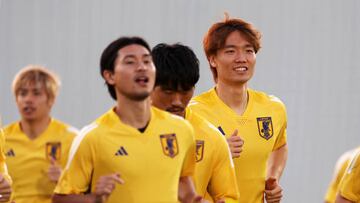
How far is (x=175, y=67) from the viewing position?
23.2 ft

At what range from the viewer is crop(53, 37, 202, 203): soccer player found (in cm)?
615

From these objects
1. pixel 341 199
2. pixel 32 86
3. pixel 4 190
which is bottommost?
pixel 341 199

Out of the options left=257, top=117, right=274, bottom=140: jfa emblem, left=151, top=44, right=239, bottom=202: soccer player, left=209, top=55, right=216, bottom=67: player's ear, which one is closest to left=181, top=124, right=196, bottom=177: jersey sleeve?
left=151, top=44, right=239, bottom=202: soccer player

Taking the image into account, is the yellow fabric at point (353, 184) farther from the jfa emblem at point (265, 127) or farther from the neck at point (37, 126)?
the neck at point (37, 126)

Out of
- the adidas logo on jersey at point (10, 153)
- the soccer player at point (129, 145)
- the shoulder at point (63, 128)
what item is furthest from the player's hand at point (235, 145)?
the adidas logo on jersey at point (10, 153)

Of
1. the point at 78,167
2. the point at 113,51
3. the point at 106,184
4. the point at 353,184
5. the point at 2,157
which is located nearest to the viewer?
the point at 106,184

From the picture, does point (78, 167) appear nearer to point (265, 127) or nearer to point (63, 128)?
point (63, 128)

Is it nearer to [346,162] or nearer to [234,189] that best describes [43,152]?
[234,189]

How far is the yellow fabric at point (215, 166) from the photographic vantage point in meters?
7.07

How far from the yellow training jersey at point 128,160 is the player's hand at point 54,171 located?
0.38m

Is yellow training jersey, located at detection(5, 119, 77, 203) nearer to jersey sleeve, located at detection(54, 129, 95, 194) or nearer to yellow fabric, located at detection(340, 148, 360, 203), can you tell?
jersey sleeve, located at detection(54, 129, 95, 194)

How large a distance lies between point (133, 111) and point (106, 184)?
20.4 inches

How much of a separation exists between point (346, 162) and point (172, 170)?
5.85 ft

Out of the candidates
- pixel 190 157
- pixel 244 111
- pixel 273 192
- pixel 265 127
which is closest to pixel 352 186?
pixel 273 192
